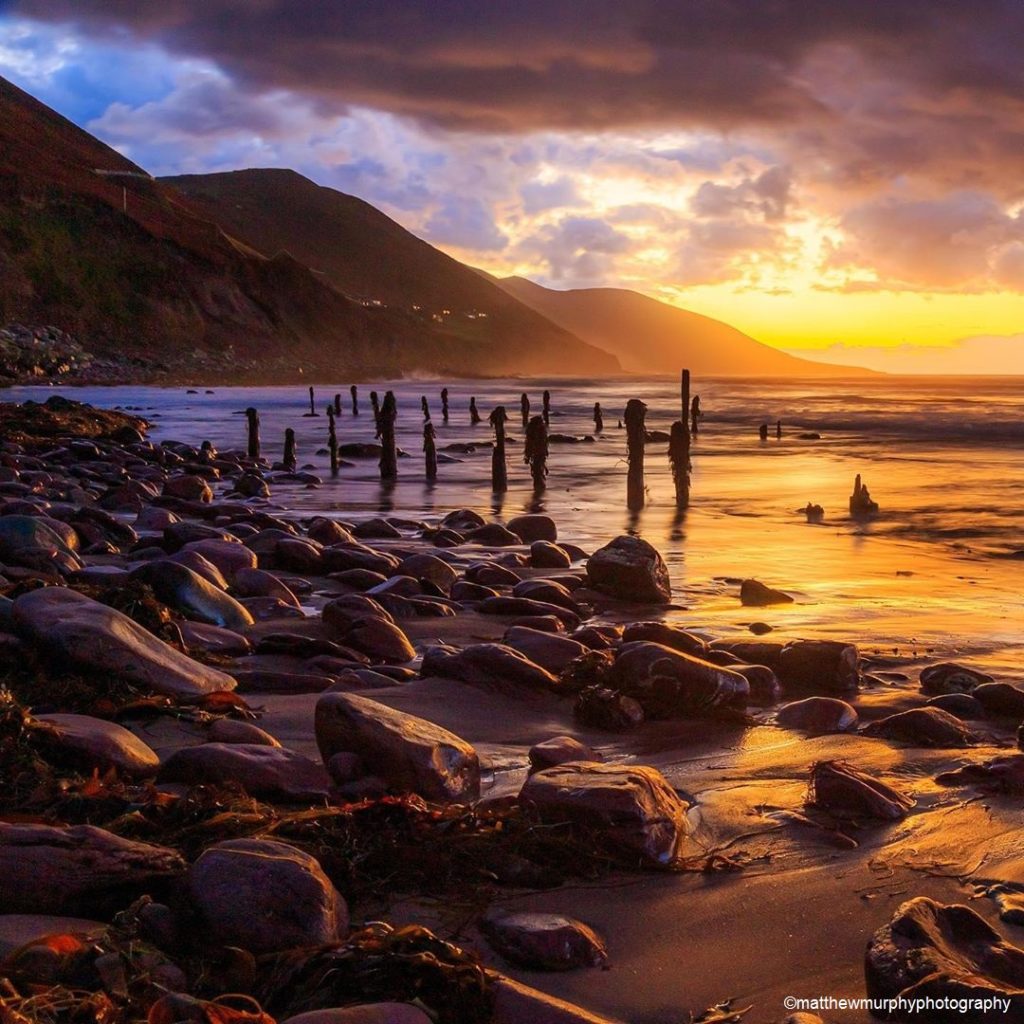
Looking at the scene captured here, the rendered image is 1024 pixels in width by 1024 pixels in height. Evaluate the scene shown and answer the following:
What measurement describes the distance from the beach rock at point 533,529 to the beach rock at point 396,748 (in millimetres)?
9630

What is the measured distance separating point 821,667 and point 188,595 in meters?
4.09

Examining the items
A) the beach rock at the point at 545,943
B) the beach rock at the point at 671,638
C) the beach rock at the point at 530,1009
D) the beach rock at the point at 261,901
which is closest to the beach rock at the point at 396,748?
the beach rock at the point at 545,943

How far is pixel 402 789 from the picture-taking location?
406 centimetres

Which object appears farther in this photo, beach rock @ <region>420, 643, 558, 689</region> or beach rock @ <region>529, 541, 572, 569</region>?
beach rock @ <region>529, 541, 572, 569</region>

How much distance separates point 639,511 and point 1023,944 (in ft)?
52.4

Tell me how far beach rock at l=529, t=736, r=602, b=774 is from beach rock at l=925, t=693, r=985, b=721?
2273 millimetres

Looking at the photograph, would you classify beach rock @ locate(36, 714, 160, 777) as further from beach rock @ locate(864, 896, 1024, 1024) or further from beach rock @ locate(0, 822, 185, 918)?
beach rock @ locate(864, 896, 1024, 1024)

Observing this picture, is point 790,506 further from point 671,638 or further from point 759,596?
point 671,638

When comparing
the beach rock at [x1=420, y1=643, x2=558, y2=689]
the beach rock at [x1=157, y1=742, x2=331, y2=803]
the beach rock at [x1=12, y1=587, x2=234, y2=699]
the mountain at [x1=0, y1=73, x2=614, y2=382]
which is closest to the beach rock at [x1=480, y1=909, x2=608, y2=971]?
the beach rock at [x1=157, y1=742, x2=331, y2=803]

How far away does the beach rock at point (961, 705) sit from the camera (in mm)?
5898

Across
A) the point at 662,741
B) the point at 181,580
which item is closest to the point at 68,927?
the point at 662,741

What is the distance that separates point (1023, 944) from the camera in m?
3.06

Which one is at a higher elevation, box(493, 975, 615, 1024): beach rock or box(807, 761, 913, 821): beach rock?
box(493, 975, 615, 1024): beach rock

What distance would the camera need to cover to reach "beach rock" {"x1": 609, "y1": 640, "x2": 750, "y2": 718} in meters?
5.77
